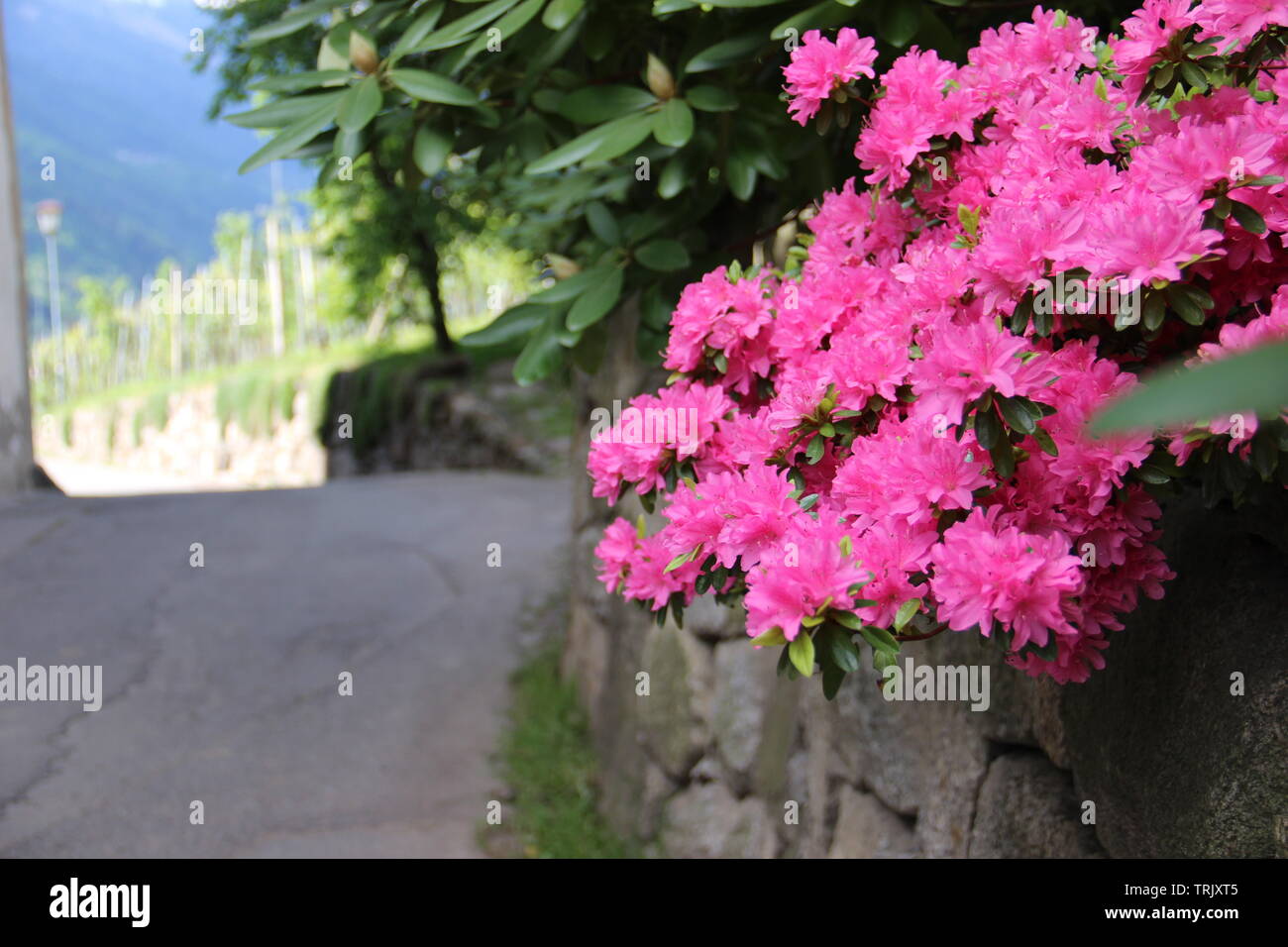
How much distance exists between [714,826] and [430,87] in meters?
1.97

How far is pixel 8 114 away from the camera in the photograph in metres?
6.71

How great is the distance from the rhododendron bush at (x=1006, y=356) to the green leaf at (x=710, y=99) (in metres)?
0.51

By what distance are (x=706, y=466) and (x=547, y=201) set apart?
4.50 ft

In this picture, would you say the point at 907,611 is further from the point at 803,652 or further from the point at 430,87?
the point at 430,87

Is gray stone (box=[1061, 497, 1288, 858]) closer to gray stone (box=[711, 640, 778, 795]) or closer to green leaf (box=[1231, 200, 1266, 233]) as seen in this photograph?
green leaf (box=[1231, 200, 1266, 233])

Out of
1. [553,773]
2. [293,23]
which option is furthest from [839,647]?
[553,773]

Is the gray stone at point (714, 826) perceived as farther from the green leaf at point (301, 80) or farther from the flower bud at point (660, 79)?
the green leaf at point (301, 80)

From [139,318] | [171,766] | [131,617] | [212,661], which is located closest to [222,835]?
[171,766]

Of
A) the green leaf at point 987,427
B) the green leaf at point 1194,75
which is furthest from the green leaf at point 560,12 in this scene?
the green leaf at point 987,427

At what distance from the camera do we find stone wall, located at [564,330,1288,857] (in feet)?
4.09

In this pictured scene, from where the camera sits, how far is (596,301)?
6.54ft

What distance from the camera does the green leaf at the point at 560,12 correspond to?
1.78 metres

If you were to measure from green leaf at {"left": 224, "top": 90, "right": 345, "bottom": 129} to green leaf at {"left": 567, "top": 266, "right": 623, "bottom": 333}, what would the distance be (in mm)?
588

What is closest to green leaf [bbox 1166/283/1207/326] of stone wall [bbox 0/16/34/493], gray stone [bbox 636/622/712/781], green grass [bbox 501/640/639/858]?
gray stone [bbox 636/622/712/781]
